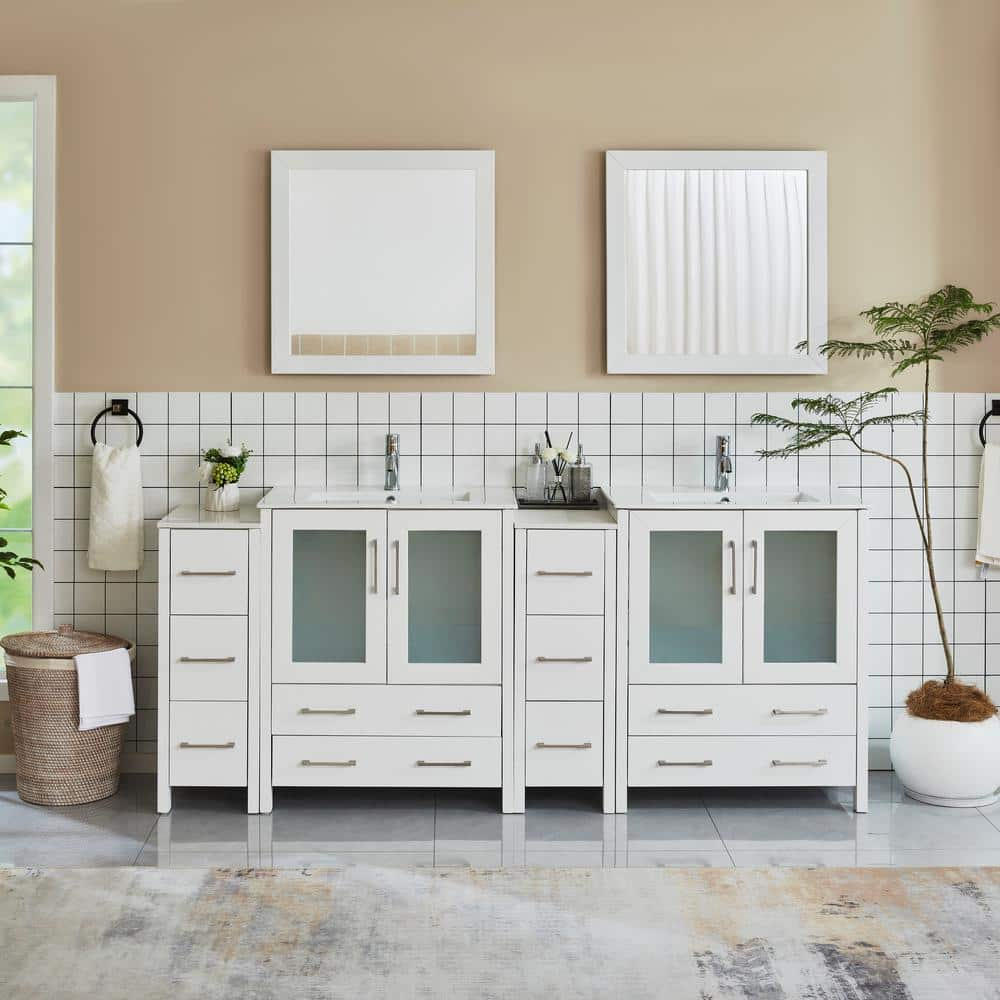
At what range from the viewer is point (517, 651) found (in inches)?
127

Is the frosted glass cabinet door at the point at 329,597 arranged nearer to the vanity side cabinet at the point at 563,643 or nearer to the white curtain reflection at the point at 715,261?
the vanity side cabinet at the point at 563,643

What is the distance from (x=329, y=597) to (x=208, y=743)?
55 centimetres

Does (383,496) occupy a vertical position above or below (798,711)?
above

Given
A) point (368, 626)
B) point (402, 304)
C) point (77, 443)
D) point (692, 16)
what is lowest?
point (368, 626)

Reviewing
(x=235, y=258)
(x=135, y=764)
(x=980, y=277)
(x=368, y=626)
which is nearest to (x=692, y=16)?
(x=980, y=277)

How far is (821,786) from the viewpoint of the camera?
3.37m

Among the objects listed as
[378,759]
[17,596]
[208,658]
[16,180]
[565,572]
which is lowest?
[378,759]

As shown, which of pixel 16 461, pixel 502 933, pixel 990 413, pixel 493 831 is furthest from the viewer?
pixel 16 461

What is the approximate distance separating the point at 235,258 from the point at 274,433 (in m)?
0.58

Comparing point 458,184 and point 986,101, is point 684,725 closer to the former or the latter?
point 458,184

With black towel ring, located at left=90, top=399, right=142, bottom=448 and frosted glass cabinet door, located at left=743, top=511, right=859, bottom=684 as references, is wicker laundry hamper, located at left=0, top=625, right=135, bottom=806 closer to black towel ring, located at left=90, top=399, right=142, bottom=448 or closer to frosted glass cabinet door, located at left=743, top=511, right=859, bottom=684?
black towel ring, located at left=90, top=399, right=142, bottom=448

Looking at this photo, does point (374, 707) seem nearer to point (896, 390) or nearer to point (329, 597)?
point (329, 597)

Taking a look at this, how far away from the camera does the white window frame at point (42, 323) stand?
3510 millimetres

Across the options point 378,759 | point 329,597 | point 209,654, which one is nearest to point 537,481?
point 329,597
